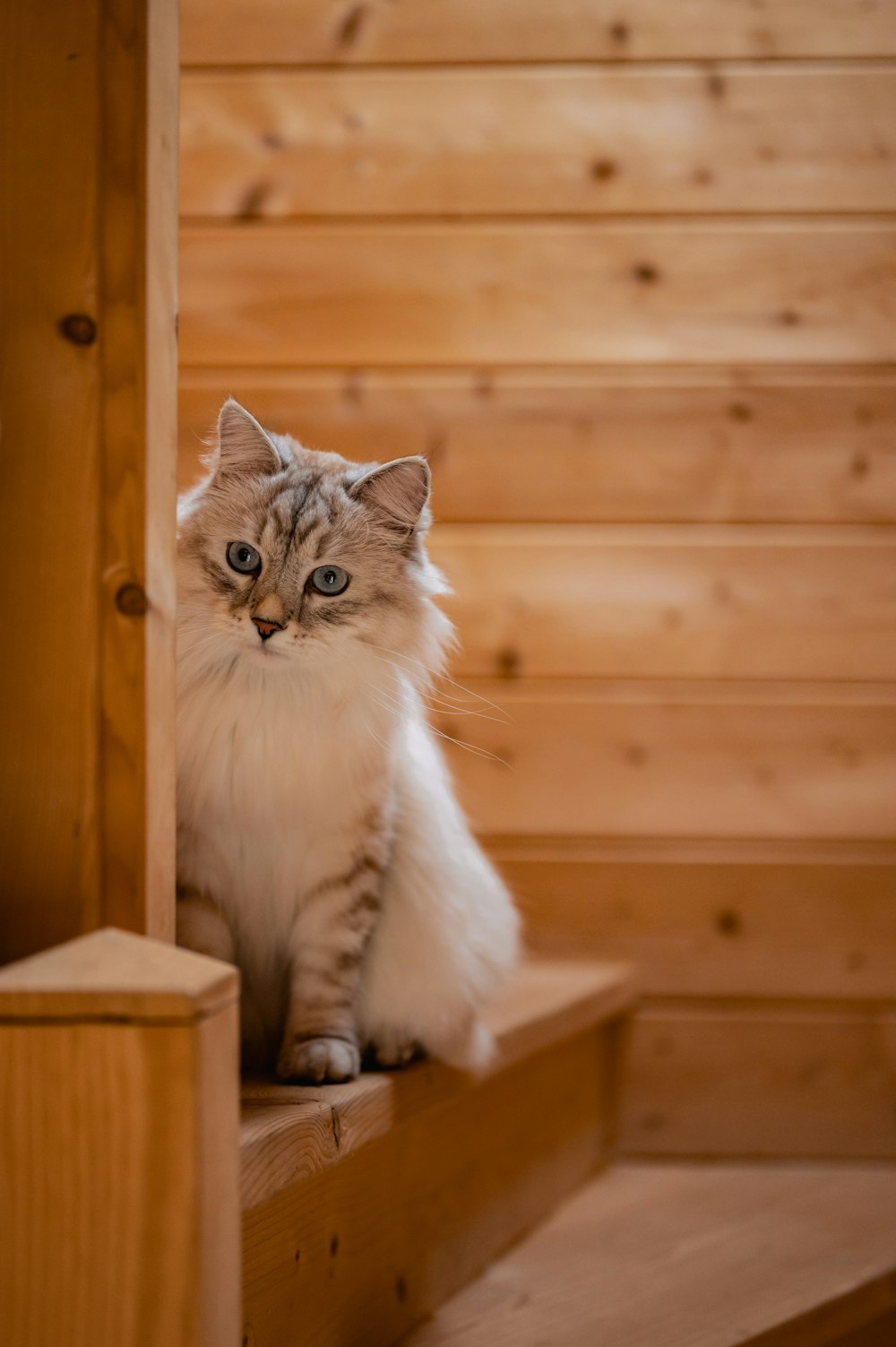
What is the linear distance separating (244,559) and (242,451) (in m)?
0.14

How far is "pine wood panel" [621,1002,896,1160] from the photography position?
209 centimetres

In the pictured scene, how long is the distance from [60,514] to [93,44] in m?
0.33

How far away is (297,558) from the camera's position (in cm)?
126

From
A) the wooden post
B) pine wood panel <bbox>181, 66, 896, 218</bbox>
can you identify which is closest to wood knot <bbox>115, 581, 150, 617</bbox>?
the wooden post

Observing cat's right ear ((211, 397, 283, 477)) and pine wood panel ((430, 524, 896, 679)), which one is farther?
pine wood panel ((430, 524, 896, 679))

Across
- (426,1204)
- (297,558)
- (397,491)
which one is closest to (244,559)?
(297,558)

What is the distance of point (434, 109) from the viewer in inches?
81.4

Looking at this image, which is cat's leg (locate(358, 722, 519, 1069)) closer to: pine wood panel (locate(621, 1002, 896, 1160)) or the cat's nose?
A: the cat's nose

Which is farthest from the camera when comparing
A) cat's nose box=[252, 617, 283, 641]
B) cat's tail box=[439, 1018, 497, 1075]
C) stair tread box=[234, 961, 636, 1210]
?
cat's tail box=[439, 1018, 497, 1075]

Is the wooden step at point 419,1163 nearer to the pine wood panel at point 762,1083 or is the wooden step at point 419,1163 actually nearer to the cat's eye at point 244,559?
the pine wood panel at point 762,1083

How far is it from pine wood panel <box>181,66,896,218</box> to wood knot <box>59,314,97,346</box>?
1.31 m

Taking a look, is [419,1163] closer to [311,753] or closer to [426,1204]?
[426,1204]

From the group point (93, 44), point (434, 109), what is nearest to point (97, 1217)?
point (93, 44)

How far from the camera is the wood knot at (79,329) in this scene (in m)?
0.88
